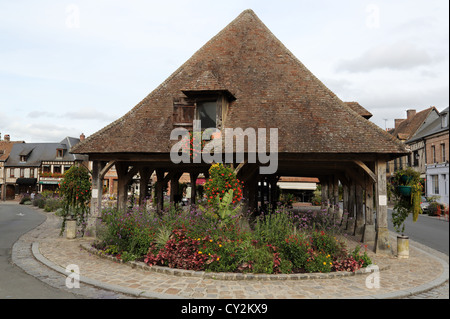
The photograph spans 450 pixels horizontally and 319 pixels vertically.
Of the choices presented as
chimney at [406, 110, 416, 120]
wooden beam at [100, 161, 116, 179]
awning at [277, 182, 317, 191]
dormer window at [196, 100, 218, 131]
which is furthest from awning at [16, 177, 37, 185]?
chimney at [406, 110, 416, 120]

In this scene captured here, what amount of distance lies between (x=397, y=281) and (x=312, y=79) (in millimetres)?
7286

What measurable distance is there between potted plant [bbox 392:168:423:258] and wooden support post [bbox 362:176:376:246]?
1100 mm

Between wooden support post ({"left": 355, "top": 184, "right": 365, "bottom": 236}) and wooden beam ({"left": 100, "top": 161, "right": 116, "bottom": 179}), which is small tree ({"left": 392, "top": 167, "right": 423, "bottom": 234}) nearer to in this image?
wooden support post ({"left": 355, "top": 184, "right": 365, "bottom": 236})

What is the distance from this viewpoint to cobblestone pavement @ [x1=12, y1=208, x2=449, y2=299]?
19.4ft

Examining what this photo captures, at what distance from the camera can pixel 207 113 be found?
11188mm

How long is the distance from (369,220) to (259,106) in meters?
5.38

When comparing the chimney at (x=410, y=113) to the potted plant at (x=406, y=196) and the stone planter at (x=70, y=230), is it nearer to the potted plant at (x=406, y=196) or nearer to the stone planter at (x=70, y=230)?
the potted plant at (x=406, y=196)

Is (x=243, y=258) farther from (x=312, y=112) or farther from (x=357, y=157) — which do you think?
(x=312, y=112)

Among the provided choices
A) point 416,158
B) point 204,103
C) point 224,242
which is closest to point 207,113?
point 204,103

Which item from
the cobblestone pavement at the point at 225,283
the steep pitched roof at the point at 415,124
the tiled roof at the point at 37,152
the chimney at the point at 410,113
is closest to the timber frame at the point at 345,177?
the cobblestone pavement at the point at 225,283

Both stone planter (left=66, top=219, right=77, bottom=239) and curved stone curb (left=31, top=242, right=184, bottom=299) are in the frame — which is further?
stone planter (left=66, top=219, right=77, bottom=239)

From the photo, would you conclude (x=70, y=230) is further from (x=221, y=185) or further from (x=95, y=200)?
(x=221, y=185)

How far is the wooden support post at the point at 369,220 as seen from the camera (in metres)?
11.1
